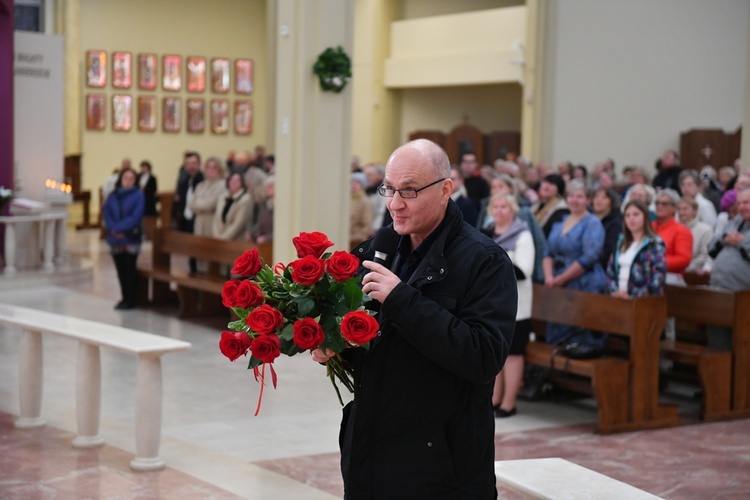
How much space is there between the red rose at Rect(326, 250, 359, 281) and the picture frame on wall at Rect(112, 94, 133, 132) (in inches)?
861

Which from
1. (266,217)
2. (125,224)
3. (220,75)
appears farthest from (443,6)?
(266,217)

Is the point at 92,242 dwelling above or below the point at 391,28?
below

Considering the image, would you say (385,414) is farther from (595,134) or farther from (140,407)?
(595,134)

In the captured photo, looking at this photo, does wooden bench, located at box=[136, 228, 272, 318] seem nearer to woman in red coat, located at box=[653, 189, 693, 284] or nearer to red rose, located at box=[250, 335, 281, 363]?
woman in red coat, located at box=[653, 189, 693, 284]

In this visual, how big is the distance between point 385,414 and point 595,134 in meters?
16.9

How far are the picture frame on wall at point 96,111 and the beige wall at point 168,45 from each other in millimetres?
118

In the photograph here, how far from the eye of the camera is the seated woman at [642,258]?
302 inches

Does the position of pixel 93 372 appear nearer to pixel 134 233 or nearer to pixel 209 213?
pixel 134 233

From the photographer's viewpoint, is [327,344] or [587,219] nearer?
[327,344]

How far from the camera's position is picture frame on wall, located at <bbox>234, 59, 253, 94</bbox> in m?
25.8

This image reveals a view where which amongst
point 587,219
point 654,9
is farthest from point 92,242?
point 587,219

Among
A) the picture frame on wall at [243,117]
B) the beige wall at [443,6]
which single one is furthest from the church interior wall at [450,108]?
the picture frame on wall at [243,117]

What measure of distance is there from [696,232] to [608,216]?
1333 mm

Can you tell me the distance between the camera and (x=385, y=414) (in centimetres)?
319
